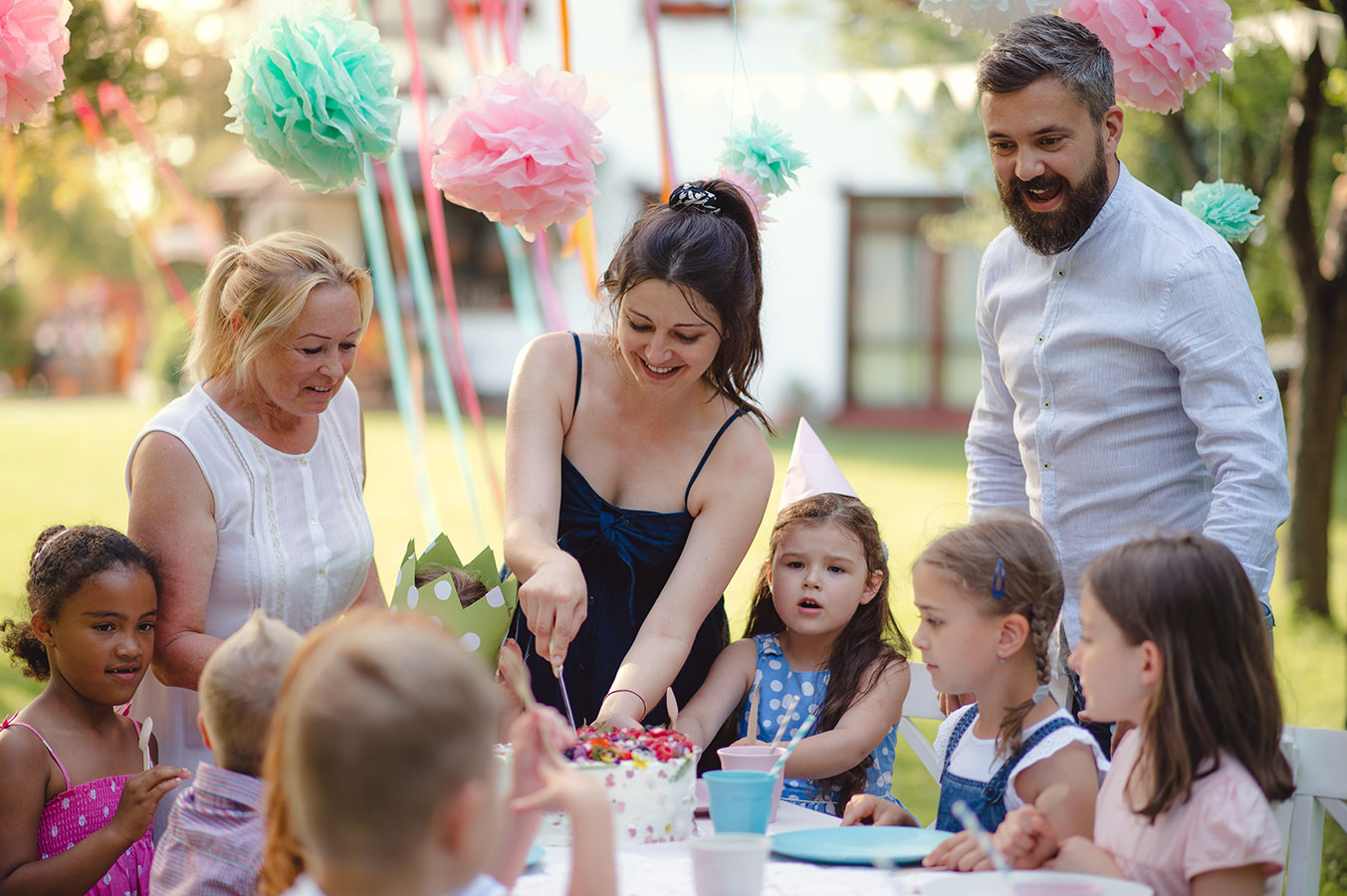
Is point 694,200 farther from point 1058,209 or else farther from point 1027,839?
point 1027,839

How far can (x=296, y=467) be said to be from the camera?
255 centimetres

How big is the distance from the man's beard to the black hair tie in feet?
1.84

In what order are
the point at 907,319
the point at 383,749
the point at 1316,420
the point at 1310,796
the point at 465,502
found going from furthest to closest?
the point at 907,319 → the point at 465,502 → the point at 1316,420 → the point at 1310,796 → the point at 383,749

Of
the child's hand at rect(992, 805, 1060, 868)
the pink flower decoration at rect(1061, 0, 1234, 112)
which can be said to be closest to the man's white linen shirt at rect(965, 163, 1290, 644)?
the pink flower decoration at rect(1061, 0, 1234, 112)

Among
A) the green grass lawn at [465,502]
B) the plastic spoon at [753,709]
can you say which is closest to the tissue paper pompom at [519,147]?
the plastic spoon at [753,709]

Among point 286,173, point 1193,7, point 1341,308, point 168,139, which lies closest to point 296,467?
point 286,173

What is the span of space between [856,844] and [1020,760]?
0.28m

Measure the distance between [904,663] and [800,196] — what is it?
15925 millimetres

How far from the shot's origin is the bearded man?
233 centimetres

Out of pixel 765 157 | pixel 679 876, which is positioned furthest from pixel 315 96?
pixel 679 876

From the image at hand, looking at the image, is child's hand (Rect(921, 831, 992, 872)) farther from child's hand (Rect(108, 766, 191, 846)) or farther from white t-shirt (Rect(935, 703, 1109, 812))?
child's hand (Rect(108, 766, 191, 846))

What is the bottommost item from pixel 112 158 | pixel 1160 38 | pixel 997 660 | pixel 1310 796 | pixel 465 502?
pixel 465 502

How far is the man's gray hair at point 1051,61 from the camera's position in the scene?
2383mm

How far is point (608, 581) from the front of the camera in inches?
103
